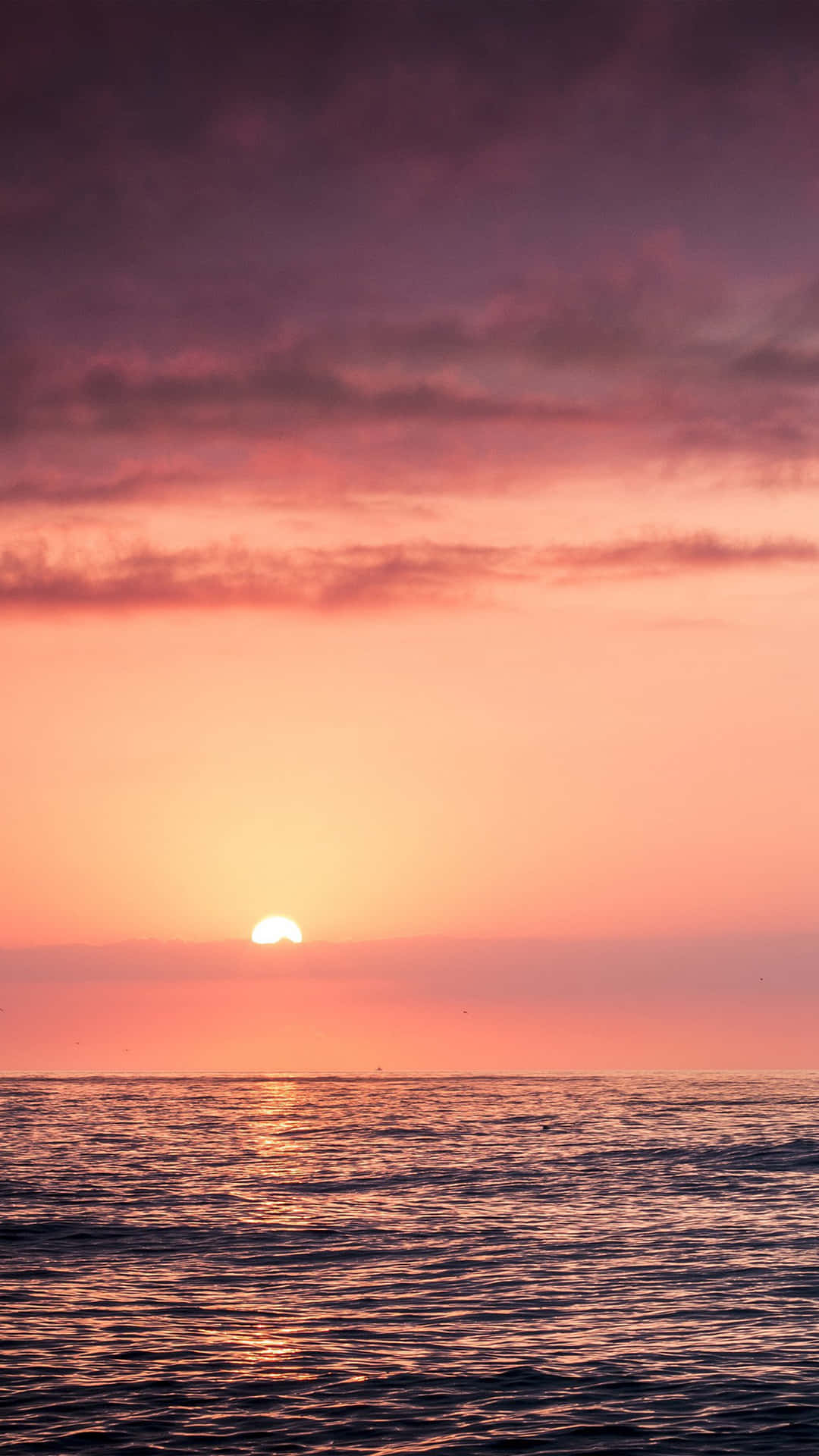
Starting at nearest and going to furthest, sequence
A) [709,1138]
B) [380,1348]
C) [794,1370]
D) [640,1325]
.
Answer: [794,1370] < [380,1348] < [640,1325] < [709,1138]

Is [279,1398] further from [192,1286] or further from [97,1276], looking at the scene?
[97,1276]

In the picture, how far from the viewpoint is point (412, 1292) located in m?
43.9

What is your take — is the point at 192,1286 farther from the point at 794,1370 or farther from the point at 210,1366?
the point at 794,1370

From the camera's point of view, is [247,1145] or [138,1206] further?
[247,1145]

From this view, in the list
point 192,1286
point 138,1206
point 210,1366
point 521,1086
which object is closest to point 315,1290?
point 192,1286

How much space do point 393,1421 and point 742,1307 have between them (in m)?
16.1

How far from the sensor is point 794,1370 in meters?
33.6

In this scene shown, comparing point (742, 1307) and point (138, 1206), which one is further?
point (138, 1206)

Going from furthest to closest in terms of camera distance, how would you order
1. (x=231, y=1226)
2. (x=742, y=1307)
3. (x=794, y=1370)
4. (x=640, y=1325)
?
(x=231, y=1226) → (x=742, y=1307) → (x=640, y=1325) → (x=794, y=1370)

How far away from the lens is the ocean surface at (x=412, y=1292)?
29.4m

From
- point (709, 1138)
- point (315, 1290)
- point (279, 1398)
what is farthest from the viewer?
point (709, 1138)

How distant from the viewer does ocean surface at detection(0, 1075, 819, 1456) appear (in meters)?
29.4

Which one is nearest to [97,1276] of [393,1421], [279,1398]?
[279,1398]

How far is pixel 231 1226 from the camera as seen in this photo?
59.0 metres
